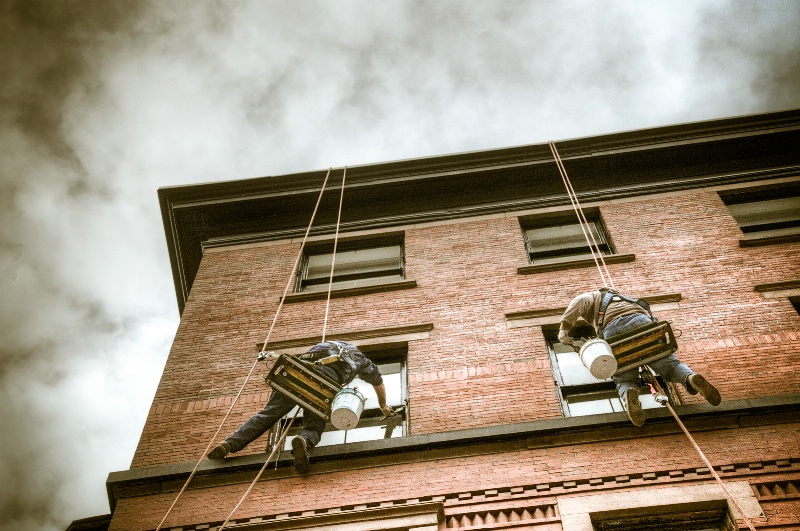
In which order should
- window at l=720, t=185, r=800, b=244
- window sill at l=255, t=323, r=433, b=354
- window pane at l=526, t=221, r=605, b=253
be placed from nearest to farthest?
window sill at l=255, t=323, r=433, b=354 → window at l=720, t=185, r=800, b=244 → window pane at l=526, t=221, r=605, b=253

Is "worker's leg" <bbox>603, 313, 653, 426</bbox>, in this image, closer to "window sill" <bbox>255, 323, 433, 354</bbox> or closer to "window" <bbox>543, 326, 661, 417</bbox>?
"window" <bbox>543, 326, 661, 417</bbox>

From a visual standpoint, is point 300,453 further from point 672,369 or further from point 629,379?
point 672,369

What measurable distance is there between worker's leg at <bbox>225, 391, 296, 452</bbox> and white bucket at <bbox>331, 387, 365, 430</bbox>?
3.29 ft

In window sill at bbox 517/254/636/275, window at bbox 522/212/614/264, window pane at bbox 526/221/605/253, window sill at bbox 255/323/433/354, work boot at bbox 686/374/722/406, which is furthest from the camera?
window pane at bbox 526/221/605/253

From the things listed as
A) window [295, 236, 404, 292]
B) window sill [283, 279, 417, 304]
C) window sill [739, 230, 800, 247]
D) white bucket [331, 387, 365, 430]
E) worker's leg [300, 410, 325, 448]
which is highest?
window [295, 236, 404, 292]

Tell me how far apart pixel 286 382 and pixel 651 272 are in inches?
246

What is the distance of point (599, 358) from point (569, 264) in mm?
4398

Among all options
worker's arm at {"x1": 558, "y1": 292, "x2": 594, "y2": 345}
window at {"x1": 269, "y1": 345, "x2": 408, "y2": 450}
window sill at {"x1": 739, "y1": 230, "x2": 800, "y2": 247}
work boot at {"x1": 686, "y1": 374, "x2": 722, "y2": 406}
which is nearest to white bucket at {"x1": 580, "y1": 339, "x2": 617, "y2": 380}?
work boot at {"x1": 686, "y1": 374, "x2": 722, "y2": 406}

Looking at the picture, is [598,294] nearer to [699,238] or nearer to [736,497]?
[736,497]

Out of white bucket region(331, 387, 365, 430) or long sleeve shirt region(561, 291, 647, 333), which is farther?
Result: long sleeve shirt region(561, 291, 647, 333)

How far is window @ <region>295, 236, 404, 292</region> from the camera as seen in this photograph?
1146 centimetres

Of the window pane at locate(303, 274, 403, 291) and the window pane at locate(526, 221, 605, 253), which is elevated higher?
the window pane at locate(526, 221, 605, 253)

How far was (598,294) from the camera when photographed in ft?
24.6

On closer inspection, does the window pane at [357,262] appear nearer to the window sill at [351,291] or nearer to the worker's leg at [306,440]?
the window sill at [351,291]
